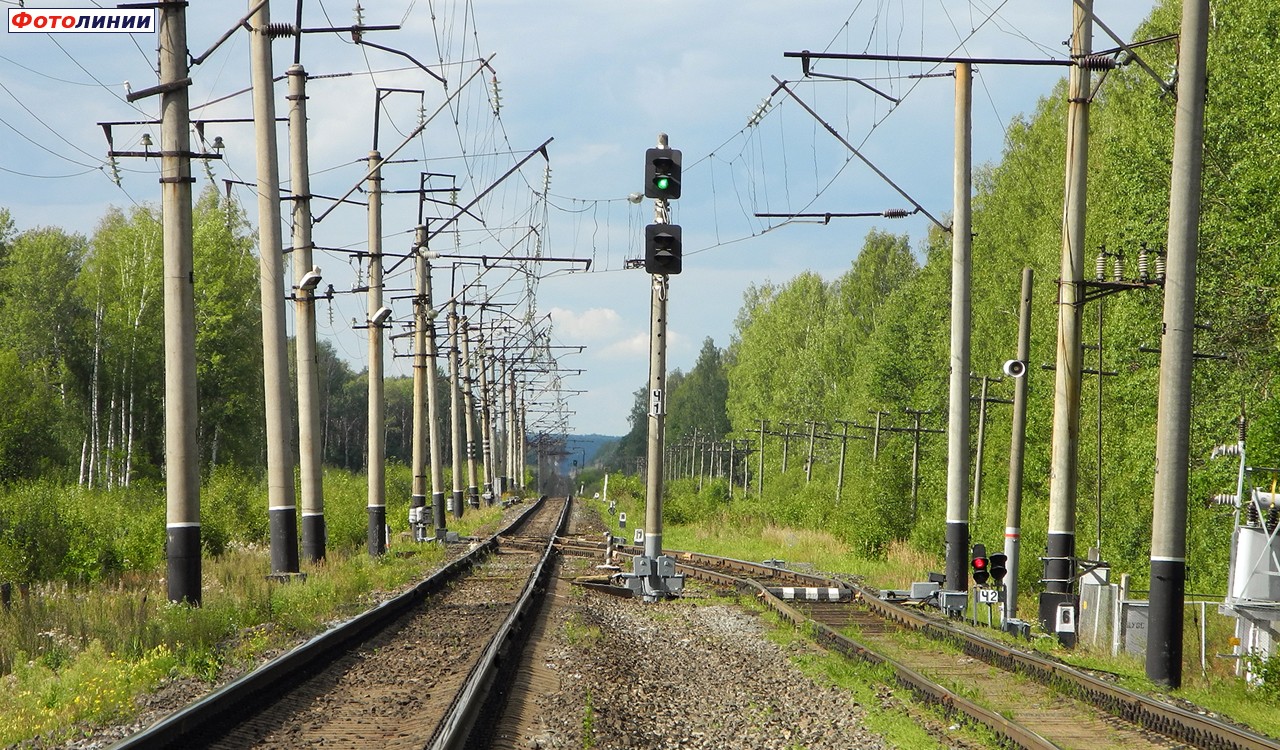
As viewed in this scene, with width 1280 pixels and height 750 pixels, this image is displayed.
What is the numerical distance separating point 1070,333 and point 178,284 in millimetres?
12428

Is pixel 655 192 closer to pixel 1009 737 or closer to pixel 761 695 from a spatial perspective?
pixel 761 695

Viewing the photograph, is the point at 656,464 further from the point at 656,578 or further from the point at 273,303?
the point at 273,303

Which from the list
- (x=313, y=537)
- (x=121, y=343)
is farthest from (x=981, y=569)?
(x=121, y=343)

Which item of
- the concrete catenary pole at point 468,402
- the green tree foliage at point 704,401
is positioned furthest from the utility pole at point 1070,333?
the green tree foliage at point 704,401

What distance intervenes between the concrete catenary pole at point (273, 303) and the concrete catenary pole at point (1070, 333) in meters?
11.7

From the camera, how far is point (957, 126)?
21.9 metres

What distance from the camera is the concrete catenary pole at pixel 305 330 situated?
22984 millimetres

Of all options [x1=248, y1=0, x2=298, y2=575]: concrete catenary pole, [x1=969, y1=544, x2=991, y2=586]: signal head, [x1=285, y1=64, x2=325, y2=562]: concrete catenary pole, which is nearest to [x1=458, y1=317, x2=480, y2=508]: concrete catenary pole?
[x1=285, y1=64, x2=325, y2=562]: concrete catenary pole

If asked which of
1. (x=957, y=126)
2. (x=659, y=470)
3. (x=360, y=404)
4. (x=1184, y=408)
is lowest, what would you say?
(x=360, y=404)

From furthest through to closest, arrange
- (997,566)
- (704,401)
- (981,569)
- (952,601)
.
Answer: (704,401) < (952,601) < (981,569) < (997,566)

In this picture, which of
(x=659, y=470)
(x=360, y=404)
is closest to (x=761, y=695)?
(x=659, y=470)

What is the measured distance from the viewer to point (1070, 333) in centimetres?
1955

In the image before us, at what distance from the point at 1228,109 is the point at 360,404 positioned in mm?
113822

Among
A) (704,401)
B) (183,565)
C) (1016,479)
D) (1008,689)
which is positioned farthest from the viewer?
(704,401)
